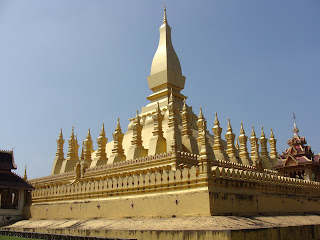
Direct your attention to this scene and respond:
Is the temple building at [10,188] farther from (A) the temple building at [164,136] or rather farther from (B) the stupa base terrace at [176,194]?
(A) the temple building at [164,136]

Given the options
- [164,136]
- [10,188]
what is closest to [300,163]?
[164,136]

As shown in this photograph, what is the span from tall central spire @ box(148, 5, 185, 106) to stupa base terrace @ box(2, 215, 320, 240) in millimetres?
17611

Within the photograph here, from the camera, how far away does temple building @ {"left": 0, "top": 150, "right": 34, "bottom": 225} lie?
76.4 ft

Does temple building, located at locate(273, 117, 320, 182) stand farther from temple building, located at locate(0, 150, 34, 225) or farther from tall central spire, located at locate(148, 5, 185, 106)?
temple building, located at locate(0, 150, 34, 225)

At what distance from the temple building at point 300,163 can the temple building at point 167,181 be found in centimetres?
32

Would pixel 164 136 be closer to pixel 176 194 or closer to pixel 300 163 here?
pixel 300 163

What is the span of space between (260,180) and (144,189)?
218 inches

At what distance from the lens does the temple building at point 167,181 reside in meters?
14.1

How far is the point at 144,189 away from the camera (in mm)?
16109

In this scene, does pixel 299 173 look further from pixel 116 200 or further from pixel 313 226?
pixel 116 200

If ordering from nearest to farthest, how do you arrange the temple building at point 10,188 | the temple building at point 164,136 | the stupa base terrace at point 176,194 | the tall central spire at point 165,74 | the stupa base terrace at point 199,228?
1. the stupa base terrace at point 199,228
2. the stupa base terrace at point 176,194
3. the temple building at point 10,188
4. the temple building at point 164,136
5. the tall central spire at point 165,74

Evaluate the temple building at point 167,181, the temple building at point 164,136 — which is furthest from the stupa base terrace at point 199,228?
the temple building at point 164,136

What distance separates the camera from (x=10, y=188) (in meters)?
23.9

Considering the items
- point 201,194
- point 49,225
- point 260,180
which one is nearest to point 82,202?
point 49,225
